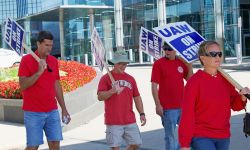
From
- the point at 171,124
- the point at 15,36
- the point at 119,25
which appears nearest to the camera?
the point at 171,124

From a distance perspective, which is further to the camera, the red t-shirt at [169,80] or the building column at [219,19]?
the building column at [219,19]

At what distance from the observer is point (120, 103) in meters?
6.26

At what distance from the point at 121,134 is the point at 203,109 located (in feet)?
6.64

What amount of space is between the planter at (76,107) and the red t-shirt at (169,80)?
470cm

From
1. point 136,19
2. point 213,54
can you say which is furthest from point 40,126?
point 136,19

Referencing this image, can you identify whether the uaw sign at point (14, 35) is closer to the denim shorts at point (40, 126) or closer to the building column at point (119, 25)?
the denim shorts at point (40, 126)

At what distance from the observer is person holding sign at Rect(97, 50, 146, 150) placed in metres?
6.21

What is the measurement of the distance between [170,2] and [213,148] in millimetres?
43916

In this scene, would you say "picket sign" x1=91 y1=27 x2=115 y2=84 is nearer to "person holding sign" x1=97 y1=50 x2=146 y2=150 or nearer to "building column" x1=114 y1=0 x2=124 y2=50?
"person holding sign" x1=97 y1=50 x2=146 y2=150

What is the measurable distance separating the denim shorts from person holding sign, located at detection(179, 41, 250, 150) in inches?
91.7

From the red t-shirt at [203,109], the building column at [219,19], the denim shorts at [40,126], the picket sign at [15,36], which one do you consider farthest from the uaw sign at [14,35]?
the building column at [219,19]

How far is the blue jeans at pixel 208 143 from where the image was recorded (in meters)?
4.40

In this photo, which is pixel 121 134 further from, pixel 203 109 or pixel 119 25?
pixel 119 25

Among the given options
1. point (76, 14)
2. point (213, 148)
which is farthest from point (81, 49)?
point (213, 148)
